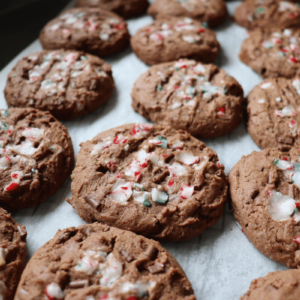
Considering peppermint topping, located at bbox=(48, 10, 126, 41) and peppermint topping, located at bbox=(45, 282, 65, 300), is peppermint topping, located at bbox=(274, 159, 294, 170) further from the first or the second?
peppermint topping, located at bbox=(48, 10, 126, 41)

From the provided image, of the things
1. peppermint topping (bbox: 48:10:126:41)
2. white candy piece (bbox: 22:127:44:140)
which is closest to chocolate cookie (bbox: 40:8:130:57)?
peppermint topping (bbox: 48:10:126:41)

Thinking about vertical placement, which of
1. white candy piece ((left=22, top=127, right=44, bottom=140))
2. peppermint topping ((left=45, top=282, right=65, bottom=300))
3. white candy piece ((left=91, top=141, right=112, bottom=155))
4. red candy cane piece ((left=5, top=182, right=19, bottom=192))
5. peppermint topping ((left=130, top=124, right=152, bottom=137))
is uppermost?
white candy piece ((left=22, top=127, right=44, bottom=140))

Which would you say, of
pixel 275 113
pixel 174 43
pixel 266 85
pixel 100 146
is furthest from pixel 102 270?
pixel 174 43

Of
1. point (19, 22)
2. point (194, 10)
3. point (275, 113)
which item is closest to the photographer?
point (275, 113)

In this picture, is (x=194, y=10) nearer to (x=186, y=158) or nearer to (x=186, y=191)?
(x=186, y=158)

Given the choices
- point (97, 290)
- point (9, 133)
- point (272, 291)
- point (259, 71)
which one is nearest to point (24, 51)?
point (9, 133)

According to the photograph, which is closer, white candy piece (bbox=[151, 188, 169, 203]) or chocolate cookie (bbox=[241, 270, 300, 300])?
chocolate cookie (bbox=[241, 270, 300, 300])
